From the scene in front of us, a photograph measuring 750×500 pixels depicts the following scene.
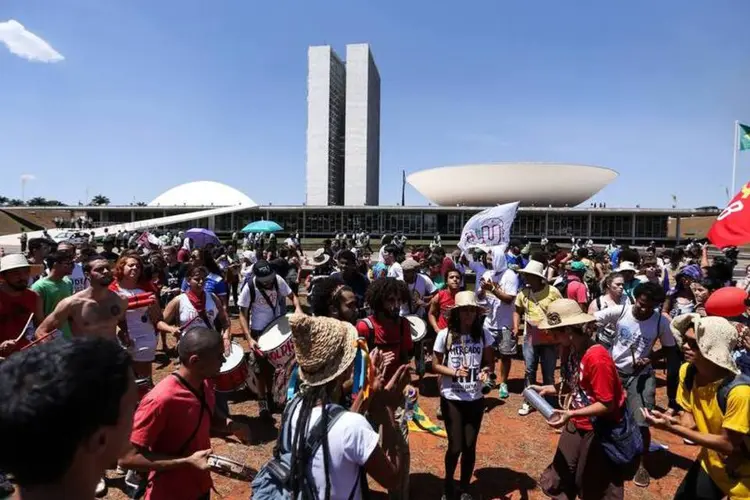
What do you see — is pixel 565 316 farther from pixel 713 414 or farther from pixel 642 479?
pixel 642 479

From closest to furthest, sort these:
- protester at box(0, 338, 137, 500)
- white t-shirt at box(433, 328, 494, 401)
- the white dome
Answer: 1. protester at box(0, 338, 137, 500)
2. white t-shirt at box(433, 328, 494, 401)
3. the white dome

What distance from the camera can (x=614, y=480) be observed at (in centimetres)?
294

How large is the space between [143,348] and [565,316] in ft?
13.6

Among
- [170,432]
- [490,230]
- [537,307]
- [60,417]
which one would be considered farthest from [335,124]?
[60,417]

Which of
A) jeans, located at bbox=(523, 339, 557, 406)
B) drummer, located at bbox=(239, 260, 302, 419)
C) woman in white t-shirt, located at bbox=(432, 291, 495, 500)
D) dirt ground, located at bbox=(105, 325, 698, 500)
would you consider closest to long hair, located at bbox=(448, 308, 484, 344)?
woman in white t-shirt, located at bbox=(432, 291, 495, 500)

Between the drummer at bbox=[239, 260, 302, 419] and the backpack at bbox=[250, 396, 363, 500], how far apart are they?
3.65m

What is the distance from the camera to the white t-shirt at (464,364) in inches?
142

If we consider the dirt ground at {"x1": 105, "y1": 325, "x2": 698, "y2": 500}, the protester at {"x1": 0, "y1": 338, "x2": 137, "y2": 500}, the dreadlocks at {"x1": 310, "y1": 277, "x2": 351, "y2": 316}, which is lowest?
the dirt ground at {"x1": 105, "y1": 325, "x2": 698, "y2": 500}

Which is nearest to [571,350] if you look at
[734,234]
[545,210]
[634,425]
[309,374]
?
[634,425]

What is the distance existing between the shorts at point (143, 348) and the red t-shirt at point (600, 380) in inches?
163

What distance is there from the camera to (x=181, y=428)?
2.31 metres

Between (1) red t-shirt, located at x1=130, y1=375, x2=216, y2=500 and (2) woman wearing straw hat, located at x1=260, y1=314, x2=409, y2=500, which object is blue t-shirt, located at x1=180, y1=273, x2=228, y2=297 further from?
(2) woman wearing straw hat, located at x1=260, y1=314, x2=409, y2=500

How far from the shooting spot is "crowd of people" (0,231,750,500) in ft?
3.57

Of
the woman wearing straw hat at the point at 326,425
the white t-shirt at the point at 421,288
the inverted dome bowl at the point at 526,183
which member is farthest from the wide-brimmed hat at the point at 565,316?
the inverted dome bowl at the point at 526,183
